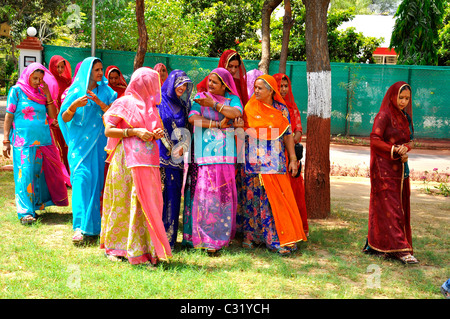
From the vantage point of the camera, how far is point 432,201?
27.2 ft

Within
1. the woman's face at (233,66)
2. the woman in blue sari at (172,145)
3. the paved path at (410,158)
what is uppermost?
the woman's face at (233,66)

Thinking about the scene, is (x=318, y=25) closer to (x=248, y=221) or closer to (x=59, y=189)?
(x=248, y=221)

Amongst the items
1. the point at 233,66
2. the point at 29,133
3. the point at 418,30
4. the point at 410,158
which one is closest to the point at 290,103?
the point at 233,66

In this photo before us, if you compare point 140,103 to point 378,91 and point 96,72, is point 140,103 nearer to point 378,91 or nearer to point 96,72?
point 96,72

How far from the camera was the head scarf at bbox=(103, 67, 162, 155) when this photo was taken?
4.42 meters

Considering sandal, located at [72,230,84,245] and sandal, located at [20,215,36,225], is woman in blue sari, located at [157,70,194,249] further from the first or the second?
sandal, located at [20,215,36,225]

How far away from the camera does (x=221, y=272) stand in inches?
173

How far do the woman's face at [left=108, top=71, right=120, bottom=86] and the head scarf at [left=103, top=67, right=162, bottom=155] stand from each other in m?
1.87

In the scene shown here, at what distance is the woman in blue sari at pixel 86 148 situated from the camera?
16.9 ft

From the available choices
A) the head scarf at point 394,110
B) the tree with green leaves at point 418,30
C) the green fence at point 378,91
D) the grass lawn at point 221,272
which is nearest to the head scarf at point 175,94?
the grass lawn at point 221,272

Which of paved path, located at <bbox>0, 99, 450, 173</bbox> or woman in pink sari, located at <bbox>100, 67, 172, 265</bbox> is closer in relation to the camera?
woman in pink sari, located at <bbox>100, 67, 172, 265</bbox>

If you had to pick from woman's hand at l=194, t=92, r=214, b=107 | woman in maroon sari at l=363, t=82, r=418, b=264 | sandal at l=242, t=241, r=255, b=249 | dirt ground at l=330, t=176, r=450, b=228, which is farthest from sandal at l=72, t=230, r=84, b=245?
dirt ground at l=330, t=176, r=450, b=228

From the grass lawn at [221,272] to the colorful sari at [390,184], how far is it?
0.81 feet

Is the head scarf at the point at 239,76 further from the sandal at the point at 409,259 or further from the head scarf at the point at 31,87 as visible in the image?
the sandal at the point at 409,259
